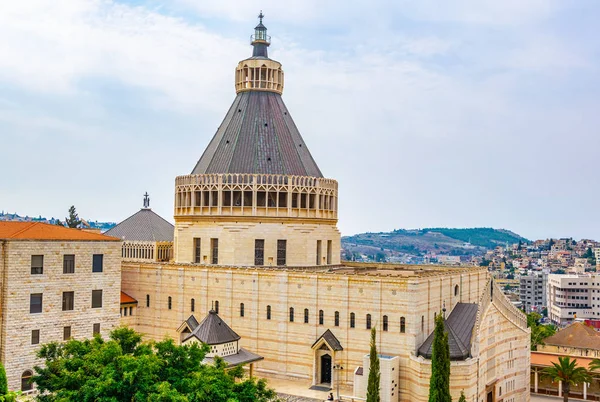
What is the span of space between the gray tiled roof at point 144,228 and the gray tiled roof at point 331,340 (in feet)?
99.2

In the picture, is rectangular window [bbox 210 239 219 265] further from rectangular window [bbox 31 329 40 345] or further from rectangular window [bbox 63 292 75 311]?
rectangular window [bbox 31 329 40 345]

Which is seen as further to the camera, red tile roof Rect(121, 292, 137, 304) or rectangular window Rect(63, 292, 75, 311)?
red tile roof Rect(121, 292, 137, 304)

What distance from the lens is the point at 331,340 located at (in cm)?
5000

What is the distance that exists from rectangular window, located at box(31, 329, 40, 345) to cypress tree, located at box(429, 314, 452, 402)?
27.7 metres

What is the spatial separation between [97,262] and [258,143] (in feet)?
59.1

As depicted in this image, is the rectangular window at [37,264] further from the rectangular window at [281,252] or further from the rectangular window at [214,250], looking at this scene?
the rectangular window at [281,252]

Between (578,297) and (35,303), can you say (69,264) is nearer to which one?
(35,303)

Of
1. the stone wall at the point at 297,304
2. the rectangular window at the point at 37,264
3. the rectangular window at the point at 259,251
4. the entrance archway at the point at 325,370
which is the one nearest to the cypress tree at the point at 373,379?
the stone wall at the point at 297,304

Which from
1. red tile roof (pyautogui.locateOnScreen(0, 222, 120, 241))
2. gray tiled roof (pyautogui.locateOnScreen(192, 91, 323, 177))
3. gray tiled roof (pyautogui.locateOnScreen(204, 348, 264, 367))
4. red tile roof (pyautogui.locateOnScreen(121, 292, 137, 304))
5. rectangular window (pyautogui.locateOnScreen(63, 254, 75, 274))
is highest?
gray tiled roof (pyautogui.locateOnScreen(192, 91, 323, 177))

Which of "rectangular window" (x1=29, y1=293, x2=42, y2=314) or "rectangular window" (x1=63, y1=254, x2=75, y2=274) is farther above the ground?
"rectangular window" (x1=63, y1=254, x2=75, y2=274)

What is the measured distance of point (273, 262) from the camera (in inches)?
2324

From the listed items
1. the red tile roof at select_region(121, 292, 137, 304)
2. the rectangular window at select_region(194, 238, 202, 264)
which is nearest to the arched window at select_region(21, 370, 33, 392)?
the red tile roof at select_region(121, 292, 137, 304)

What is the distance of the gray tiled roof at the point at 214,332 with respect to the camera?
48.3 metres

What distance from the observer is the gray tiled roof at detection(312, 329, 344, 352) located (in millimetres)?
49606
